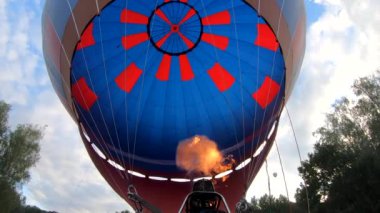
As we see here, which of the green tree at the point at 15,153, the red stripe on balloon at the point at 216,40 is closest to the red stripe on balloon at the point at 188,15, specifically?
the red stripe on balloon at the point at 216,40

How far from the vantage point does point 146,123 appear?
9844 millimetres

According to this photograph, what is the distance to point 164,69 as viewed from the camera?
32.0ft

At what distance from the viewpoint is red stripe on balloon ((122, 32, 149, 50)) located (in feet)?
30.0

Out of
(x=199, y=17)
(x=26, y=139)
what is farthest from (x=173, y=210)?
(x=26, y=139)

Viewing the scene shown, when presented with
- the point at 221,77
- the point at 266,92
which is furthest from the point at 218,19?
the point at 266,92

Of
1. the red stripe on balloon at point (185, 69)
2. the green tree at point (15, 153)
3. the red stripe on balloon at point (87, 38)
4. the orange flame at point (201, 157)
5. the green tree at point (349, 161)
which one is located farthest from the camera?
the green tree at point (15, 153)

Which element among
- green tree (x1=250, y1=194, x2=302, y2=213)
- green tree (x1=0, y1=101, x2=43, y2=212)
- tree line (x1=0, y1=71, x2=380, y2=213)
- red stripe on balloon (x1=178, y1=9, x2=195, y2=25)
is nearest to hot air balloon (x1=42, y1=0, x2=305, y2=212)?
red stripe on balloon (x1=178, y1=9, x2=195, y2=25)

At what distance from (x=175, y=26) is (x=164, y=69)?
1.25 m

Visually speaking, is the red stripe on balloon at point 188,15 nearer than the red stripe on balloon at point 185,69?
Yes

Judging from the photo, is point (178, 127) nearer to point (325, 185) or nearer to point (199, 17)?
point (199, 17)

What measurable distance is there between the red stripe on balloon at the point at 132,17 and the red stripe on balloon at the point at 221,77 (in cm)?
214

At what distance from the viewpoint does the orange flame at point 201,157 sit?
9482 mm

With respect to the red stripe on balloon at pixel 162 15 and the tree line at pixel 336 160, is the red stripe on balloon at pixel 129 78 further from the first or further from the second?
the tree line at pixel 336 160

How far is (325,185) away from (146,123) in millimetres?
13037
